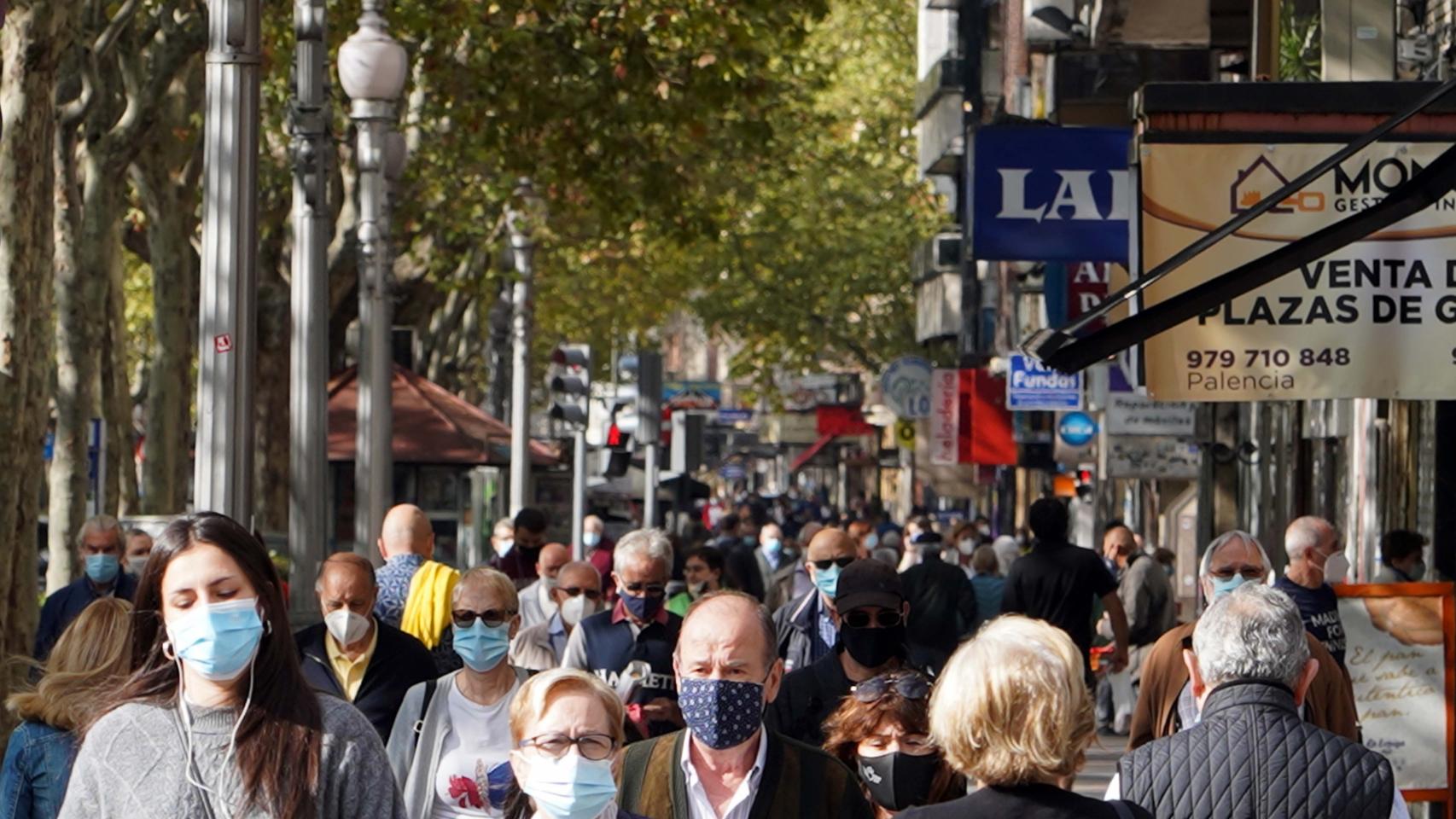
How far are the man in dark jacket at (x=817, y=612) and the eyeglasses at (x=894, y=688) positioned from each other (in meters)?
3.36

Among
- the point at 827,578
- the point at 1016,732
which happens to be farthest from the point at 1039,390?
the point at 1016,732

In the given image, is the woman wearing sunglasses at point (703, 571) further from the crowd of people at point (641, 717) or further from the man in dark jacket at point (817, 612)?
the crowd of people at point (641, 717)

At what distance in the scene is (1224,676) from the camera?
6.36 m

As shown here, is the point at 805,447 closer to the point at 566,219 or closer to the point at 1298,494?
the point at 566,219

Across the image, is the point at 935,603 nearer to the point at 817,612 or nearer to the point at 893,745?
the point at 817,612

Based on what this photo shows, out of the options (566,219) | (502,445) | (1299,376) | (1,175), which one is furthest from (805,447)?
(1299,376)

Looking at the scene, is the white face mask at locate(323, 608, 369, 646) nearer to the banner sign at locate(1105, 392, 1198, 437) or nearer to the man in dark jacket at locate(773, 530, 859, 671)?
the man in dark jacket at locate(773, 530, 859, 671)

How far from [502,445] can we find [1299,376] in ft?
63.6

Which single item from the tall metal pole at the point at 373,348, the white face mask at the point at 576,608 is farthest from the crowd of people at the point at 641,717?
the tall metal pole at the point at 373,348

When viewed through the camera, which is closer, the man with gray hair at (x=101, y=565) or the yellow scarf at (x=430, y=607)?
the yellow scarf at (x=430, y=607)

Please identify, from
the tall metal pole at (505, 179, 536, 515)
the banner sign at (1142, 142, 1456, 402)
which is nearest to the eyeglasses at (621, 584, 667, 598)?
the banner sign at (1142, 142, 1456, 402)

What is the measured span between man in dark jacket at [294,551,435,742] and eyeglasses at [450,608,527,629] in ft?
1.88

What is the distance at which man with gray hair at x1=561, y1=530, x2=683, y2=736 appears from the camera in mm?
10227

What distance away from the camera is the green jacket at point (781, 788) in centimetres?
601
